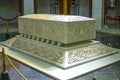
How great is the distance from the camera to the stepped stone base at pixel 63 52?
5.23 metres

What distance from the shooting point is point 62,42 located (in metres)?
5.77

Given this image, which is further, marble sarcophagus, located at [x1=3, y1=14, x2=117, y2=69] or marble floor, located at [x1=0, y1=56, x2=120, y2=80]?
marble sarcophagus, located at [x1=3, y1=14, x2=117, y2=69]

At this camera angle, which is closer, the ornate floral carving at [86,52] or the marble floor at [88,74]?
the marble floor at [88,74]

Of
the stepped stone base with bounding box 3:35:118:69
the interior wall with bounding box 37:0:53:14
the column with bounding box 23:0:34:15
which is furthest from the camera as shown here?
the interior wall with bounding box 37:0:53:14

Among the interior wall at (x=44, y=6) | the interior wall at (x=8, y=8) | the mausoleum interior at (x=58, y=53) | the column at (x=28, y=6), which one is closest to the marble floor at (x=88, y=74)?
the mausoleum interior at (x=58, y=53)

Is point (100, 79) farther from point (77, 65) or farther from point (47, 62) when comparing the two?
point (47, 62)

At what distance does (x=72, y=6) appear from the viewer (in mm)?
14125

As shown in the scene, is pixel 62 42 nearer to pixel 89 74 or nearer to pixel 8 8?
pixel 89 74

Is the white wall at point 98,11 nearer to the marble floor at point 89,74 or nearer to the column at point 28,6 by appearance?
the column at point 28,6

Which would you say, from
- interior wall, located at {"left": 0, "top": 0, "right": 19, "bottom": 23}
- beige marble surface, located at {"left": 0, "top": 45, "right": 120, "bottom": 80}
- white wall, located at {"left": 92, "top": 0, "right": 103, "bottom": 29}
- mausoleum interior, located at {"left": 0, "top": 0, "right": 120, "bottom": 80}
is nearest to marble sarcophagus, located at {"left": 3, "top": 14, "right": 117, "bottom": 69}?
mausoleum interior, located at {"left": 0, "top": 0, "right": 120, "bottom": 80}

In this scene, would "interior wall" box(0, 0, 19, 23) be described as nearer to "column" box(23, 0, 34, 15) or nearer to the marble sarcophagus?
"column" box(23, 0, 34, 15)

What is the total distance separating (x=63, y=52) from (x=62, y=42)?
40 centimetres

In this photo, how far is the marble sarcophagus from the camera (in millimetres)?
5418

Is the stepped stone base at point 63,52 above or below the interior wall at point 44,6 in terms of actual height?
below
